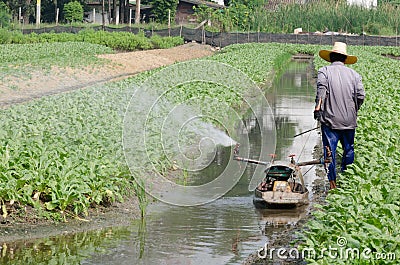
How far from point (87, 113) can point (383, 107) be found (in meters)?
4.98

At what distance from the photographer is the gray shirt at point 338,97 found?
369 inches

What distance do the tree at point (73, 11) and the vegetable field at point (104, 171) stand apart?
2128 inches

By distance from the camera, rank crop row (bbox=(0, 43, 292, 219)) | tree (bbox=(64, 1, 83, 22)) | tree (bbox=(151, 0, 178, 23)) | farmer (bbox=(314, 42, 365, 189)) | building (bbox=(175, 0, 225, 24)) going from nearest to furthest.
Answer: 1. crop row (bbox=(0, 43, 292, 219))
2. farmer (bbox=(314, 42, 365, 189))
3. tree (bbox=(151, 0, 178, 23))
4. tree (bbox=(64, 1, 83, 22))
5. building (bbox=(175, 0, 225, 24))

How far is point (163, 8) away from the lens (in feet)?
222

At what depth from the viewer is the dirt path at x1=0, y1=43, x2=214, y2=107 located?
826 inches

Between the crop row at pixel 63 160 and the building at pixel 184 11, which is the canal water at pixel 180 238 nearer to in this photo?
the crop row at pixel 63 160

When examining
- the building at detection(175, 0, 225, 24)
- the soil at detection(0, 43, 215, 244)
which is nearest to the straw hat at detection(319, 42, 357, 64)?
the soil at detection(0, 43, 215, 244)

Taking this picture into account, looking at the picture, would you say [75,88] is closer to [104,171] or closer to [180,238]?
[104,171]

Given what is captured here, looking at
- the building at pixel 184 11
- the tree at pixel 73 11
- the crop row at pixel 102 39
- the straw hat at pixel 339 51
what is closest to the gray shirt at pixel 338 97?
the straw hat at pixel 339 51

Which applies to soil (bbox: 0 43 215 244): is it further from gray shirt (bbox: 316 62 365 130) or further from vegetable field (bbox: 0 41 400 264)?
gray shirt (bbox: 316 62 365 130)

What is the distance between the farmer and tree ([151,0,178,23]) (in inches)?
2300

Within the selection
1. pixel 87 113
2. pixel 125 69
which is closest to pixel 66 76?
pixel 125 69

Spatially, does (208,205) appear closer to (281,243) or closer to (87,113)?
(281,243)

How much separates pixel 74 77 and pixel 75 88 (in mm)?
2535
